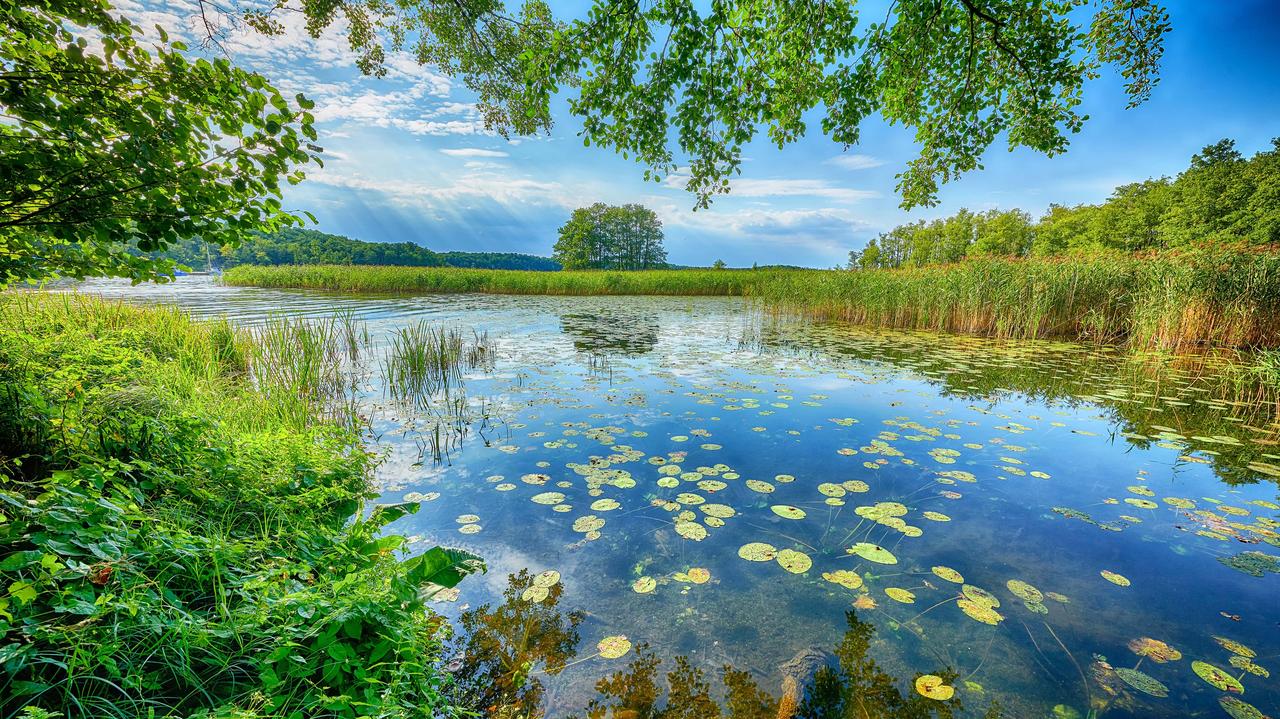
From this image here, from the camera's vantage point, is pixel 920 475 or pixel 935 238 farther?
pixel 935 238

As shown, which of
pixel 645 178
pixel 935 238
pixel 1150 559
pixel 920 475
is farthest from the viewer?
pixel 935 238

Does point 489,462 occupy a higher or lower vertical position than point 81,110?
lower

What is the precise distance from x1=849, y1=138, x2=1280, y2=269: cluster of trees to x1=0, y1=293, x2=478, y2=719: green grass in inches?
644

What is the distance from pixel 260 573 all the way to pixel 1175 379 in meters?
11.5

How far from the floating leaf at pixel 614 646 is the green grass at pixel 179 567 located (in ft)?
2.28

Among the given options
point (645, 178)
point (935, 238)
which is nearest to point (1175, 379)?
point (645, 178)

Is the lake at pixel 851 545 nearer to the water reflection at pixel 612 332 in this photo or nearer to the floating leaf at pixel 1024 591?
the floating leaf at pixel 1024 591

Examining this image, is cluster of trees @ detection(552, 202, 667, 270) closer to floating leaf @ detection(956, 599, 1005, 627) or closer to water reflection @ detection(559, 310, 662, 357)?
water reflection @ detection(559, 310, 662, 357)

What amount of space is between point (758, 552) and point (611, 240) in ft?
218

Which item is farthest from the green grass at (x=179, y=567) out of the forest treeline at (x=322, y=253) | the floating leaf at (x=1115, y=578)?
the forest treeline at (x=322, y=253)

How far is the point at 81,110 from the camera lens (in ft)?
5.78

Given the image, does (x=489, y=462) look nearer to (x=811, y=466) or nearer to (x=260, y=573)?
(x=260, y=573)

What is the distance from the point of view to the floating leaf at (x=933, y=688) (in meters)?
1.85

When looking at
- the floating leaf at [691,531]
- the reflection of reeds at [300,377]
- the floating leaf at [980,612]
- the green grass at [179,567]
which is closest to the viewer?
the green grass at [179,567]
